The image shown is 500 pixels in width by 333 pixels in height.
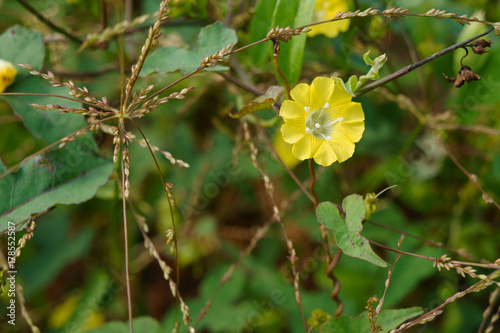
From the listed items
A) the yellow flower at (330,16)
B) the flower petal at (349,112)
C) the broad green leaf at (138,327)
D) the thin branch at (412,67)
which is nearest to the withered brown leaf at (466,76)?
the thin branch at (412,67)

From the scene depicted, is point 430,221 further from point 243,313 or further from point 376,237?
point 243,313

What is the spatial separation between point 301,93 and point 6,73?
0.81 metres

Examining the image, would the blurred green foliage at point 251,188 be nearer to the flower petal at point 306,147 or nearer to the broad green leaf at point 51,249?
the broad green leaf at point 51,249

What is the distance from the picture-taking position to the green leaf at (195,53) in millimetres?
1132

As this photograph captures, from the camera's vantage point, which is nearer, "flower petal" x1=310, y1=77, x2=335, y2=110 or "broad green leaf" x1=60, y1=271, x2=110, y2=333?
"flower petal" x1=310, y1=77, x2=335, y2=110

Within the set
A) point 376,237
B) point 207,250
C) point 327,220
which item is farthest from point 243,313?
point 327,220

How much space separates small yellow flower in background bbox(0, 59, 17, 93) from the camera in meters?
1.17

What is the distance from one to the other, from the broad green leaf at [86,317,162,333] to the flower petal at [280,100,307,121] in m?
0.74

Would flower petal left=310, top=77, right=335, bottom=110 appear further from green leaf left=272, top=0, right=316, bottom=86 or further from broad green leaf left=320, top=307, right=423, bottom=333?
broad green leaf left=320, top=307, right=423, bottom=333

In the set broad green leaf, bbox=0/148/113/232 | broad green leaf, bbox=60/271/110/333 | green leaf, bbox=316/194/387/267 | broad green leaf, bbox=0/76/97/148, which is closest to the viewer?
green leaf, bbox=316/194/387/267

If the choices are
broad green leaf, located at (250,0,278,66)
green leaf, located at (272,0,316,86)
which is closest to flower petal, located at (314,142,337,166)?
green leaf, located at (272,0,316,86)

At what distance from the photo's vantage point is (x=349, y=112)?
1024 millimetres

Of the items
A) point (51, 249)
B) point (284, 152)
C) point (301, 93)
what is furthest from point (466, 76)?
point (51, 249)

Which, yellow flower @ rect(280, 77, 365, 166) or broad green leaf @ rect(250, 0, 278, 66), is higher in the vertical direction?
broad green leaf @ rect(250, 0, 278, 66)
